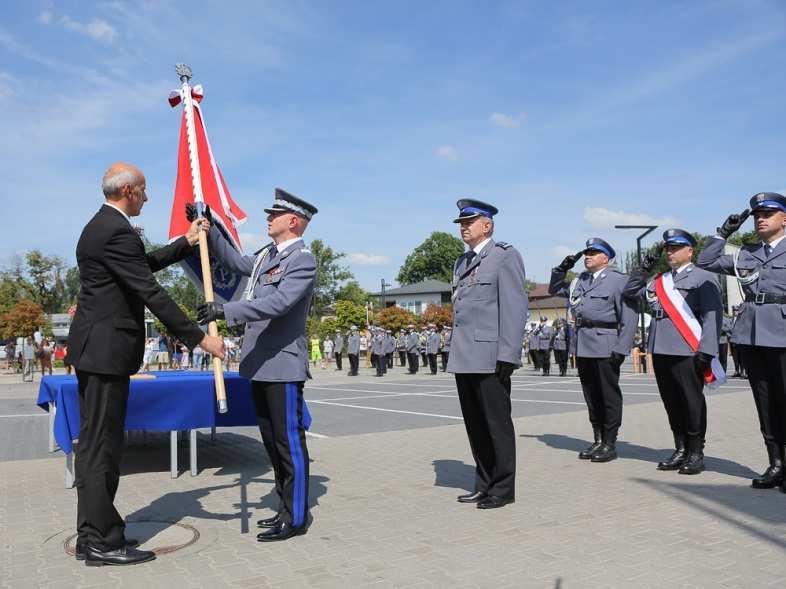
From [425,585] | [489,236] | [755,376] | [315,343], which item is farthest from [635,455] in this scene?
[315,343]

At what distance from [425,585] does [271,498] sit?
240cm

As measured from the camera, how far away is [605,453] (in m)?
6.89

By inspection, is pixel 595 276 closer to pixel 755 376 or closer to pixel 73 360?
pixel 755 376

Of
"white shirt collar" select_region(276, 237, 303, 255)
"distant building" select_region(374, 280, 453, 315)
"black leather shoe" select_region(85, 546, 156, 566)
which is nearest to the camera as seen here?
"black leather shoe" select_region(85, 546, 156, 566)

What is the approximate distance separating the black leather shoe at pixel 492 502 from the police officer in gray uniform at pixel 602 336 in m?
2.04

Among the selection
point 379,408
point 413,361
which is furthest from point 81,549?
point 413,361

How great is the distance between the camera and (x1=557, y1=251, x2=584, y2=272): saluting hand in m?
7.01

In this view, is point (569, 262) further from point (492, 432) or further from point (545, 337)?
point (545, 337)

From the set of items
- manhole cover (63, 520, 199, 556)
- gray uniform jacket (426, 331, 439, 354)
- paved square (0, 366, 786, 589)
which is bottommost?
manhole cover (63, 520, 199, 556)

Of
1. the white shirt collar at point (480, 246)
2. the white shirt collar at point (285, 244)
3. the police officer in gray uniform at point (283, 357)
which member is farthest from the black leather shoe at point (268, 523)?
the white shirt collar at point (480, 246)

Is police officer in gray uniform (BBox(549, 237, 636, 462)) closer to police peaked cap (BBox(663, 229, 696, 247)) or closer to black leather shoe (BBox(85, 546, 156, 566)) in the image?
police peaked cap (BBox(663, 229, 696, 247))

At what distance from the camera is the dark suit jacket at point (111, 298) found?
400 centimetres

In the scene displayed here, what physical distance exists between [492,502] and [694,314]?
265 centimetres

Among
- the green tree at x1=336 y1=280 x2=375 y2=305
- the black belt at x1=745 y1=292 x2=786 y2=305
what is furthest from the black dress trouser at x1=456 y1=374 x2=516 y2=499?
the green tree at x1=336 y1=280 x2=375 y2=305
